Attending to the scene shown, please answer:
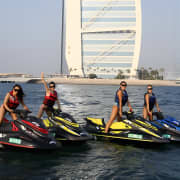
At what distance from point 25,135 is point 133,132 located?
297cm

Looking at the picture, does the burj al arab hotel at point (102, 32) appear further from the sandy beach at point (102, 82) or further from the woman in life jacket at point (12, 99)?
the woman in life jacket at point (12, 99)

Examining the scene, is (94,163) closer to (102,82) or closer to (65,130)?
(65,130)

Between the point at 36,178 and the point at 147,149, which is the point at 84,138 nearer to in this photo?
the point at 147,149

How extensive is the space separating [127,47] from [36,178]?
118 metres

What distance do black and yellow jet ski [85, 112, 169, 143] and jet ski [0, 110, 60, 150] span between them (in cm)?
211

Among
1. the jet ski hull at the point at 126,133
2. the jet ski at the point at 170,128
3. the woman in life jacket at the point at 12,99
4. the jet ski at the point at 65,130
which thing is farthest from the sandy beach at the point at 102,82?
the woman in life jacket at the point at 12,99

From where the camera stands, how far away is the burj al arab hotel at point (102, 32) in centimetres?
11931

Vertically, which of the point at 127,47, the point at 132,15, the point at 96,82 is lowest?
the point at 96,82

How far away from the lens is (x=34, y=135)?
7289mm

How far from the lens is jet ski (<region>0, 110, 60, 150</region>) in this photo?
723cm

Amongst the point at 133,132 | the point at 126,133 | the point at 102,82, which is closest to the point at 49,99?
the point at 126,133

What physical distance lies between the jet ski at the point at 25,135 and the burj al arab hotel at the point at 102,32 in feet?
372

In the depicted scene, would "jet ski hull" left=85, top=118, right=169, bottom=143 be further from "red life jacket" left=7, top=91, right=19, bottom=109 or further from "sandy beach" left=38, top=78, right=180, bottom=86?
"sandy beach" left=38, top=78, right=180, bottom=86

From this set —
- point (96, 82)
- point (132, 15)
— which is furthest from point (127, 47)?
point (96, 82)
